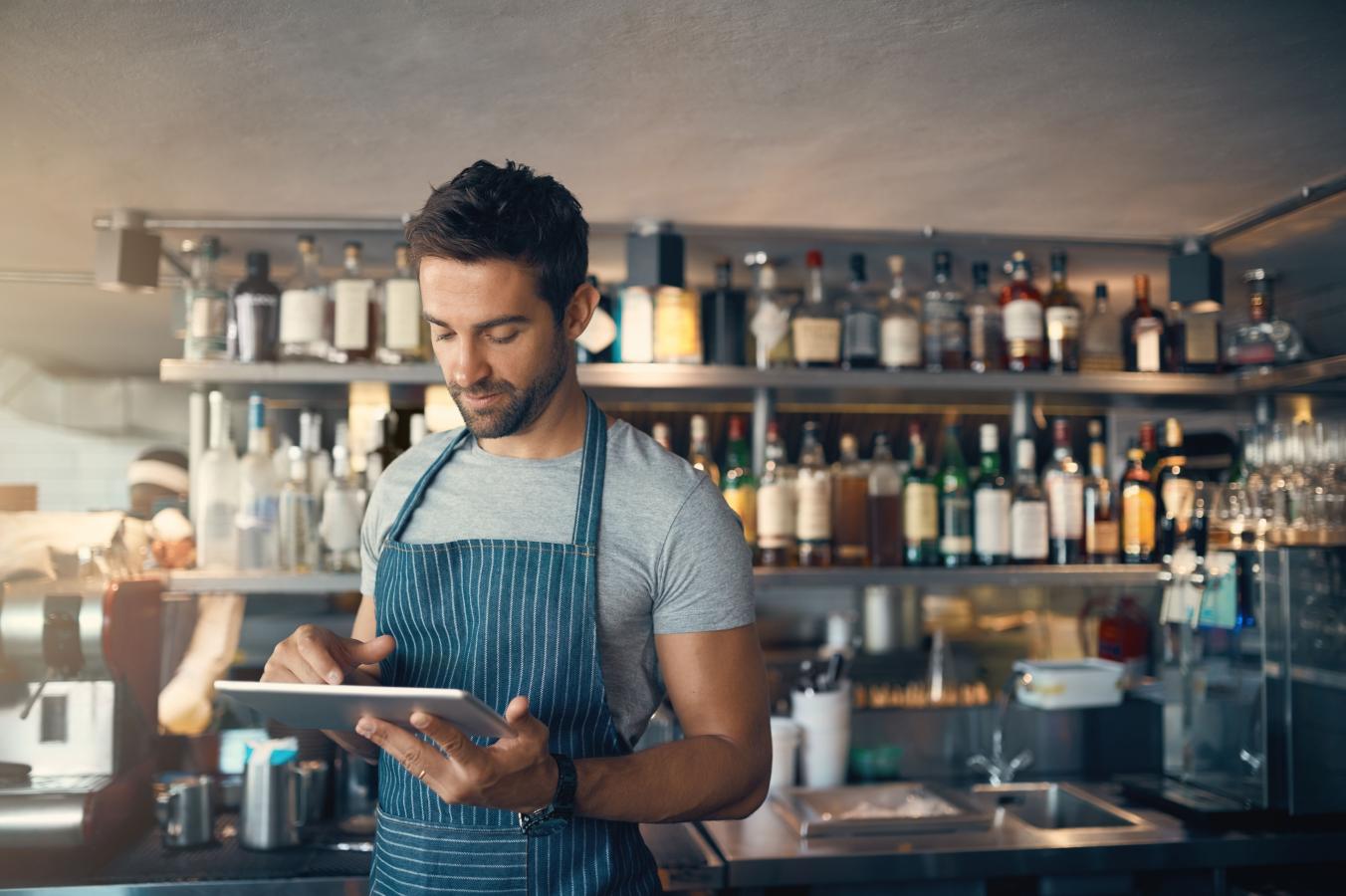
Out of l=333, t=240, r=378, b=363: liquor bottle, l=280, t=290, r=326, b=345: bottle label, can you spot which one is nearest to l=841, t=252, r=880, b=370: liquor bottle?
l=333, t=240, r=378, b=363: liquor bottle

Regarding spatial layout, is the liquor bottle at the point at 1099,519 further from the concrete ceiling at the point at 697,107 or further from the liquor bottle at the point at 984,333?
the concrete ceiling at the point at 697,107

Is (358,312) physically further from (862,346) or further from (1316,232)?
(1316,232)

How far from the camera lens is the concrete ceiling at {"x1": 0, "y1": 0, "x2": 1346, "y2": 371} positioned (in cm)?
146

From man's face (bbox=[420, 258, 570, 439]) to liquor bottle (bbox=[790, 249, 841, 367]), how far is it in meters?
1.29

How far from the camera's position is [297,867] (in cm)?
201

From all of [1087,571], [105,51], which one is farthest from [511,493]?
[1087,571]

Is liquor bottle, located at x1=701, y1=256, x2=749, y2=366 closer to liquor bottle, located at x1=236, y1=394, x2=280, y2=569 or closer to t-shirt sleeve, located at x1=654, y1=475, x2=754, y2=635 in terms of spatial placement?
liquor bottle, located at x1=236, y1=394, x2=280, y2=569

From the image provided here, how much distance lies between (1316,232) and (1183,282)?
0.28 metres

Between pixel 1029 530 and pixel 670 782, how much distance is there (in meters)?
1.62

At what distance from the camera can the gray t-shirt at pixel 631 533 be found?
1.29 meters

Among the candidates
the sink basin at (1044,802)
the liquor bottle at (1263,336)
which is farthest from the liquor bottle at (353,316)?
the liquor bottle at (1263,336)

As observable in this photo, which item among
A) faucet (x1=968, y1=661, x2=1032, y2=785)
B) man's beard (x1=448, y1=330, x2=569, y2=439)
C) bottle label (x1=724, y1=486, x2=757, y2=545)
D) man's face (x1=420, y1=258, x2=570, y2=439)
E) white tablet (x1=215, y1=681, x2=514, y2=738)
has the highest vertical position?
man's face (x1=420, y1=258, x2=570, y2=439)

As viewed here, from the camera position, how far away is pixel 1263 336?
2.64 m

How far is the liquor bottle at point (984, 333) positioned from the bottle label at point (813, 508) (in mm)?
472
